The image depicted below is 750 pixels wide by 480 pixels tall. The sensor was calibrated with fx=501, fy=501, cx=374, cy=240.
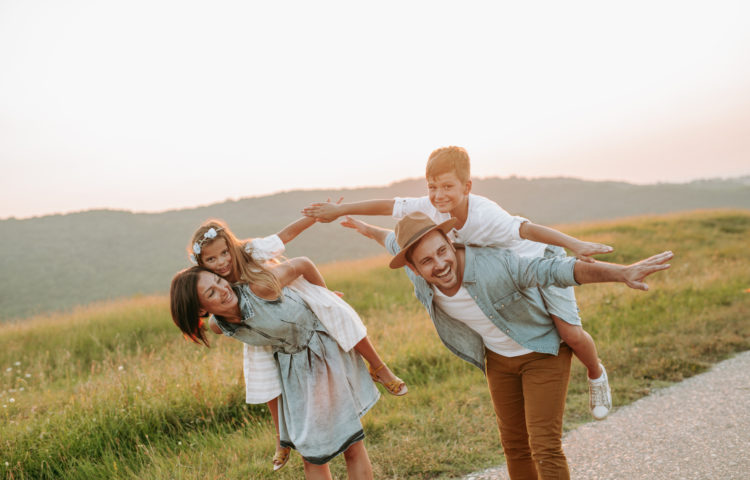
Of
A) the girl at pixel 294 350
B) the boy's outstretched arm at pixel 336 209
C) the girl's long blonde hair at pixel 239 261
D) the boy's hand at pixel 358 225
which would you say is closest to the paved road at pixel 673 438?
the girl at pixel 294 350

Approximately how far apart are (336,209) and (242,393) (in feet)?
10.1

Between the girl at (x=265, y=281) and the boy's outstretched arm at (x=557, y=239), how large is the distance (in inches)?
48.4

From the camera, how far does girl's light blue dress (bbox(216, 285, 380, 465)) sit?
9.88ft

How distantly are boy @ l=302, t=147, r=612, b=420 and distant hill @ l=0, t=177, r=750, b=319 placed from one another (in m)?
18.7

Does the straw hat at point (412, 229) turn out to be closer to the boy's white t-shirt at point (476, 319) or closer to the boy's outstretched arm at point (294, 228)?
the boy's white t-shirt at point (476, 319)

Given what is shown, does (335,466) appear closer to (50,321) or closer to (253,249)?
(253,249)

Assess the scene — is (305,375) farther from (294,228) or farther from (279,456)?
(294,228)

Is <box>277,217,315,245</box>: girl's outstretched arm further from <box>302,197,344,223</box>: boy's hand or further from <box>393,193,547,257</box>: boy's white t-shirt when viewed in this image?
<box>393,193,547,257</box>: boy's white t-shirt

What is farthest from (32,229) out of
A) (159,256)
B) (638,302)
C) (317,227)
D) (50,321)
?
(638,302)

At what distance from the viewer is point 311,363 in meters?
3.12

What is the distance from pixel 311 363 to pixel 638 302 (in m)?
7.37

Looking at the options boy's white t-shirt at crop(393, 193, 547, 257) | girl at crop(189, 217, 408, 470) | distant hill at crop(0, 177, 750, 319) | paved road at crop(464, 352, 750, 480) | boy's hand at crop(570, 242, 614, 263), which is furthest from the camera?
distant hill at crop(0, 177, 750, 319)

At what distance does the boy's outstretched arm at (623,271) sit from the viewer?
2223 mm

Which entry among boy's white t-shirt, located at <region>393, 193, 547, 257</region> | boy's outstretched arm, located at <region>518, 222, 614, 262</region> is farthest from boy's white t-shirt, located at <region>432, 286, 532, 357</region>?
boy's outstretched arm, located at <region>518, 222, 614, 262</region>
